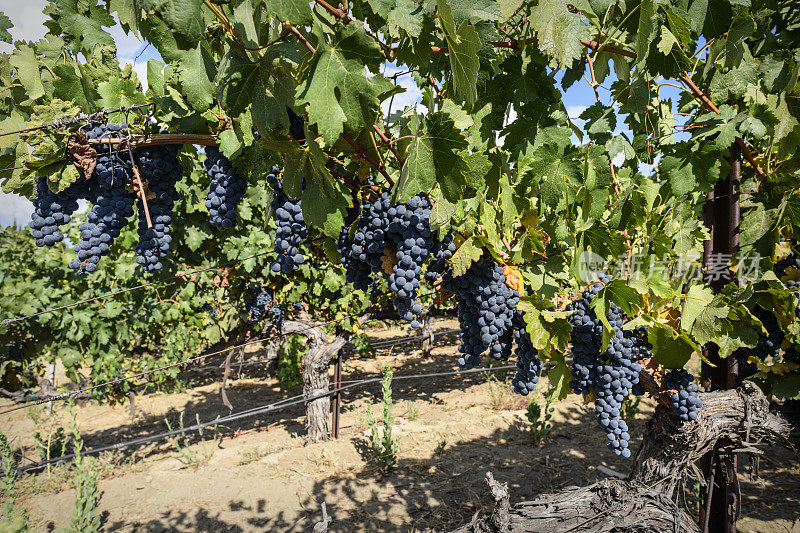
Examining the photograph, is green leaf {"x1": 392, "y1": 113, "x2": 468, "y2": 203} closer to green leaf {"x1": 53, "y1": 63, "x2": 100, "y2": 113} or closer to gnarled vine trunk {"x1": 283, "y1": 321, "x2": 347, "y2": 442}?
green leaf {"x1": 53, "y1": 63, "x2": 100, "y2": 113}

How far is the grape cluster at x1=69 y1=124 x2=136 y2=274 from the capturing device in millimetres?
1974

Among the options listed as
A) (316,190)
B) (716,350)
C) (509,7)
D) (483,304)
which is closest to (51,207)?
(316,190)

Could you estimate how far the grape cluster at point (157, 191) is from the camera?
6.77ft

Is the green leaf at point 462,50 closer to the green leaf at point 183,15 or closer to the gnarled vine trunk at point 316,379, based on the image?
the green leaf at point 183,15

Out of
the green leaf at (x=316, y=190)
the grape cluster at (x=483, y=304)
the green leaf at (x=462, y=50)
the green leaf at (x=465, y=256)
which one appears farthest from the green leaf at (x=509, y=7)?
the grape cluster at (x=483, y=304)

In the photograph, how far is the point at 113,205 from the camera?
2.12 metres

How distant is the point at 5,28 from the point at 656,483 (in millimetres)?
4185

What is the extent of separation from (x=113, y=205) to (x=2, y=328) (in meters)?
5.30

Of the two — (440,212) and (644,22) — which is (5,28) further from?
(644,22)

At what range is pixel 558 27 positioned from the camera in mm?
1306

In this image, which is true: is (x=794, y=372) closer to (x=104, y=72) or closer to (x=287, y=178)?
(x=287, y=178)

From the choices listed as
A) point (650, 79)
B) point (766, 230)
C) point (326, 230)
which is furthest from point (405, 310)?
point (766, 230)

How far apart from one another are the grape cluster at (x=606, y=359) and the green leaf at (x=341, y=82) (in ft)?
4.71

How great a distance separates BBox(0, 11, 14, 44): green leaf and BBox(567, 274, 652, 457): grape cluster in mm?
3064
